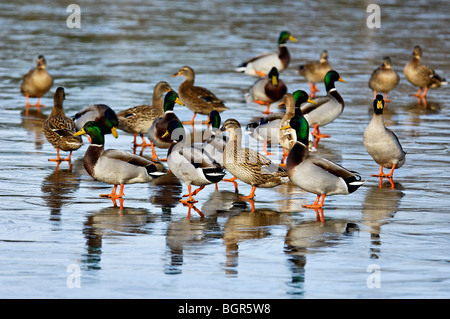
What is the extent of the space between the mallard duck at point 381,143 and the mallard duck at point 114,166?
281cm

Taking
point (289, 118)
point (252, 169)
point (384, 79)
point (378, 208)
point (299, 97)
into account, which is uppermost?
point (384, 79)

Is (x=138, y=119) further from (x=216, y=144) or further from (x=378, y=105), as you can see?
(x=378, y=105)

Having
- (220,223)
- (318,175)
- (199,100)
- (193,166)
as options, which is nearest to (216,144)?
→ (193,166)

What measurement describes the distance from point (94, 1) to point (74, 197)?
2774 cm

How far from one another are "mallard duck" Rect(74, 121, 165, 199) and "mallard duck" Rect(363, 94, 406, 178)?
2.81 m

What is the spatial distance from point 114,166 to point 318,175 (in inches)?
90.7

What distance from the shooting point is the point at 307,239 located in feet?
26.2

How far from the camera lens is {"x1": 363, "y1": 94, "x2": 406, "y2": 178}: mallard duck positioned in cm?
1031

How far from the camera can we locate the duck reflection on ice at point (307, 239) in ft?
23.3

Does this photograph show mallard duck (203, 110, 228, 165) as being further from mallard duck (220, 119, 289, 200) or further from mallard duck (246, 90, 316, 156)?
mallard duck (246, 90, 316, 156)

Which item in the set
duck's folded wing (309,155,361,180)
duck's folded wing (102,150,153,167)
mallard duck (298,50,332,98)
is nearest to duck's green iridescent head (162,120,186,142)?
duck's folded wing (102,150,153,167)

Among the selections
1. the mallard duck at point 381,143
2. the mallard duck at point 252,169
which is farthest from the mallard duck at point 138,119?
the mallard duck at point 381,143
